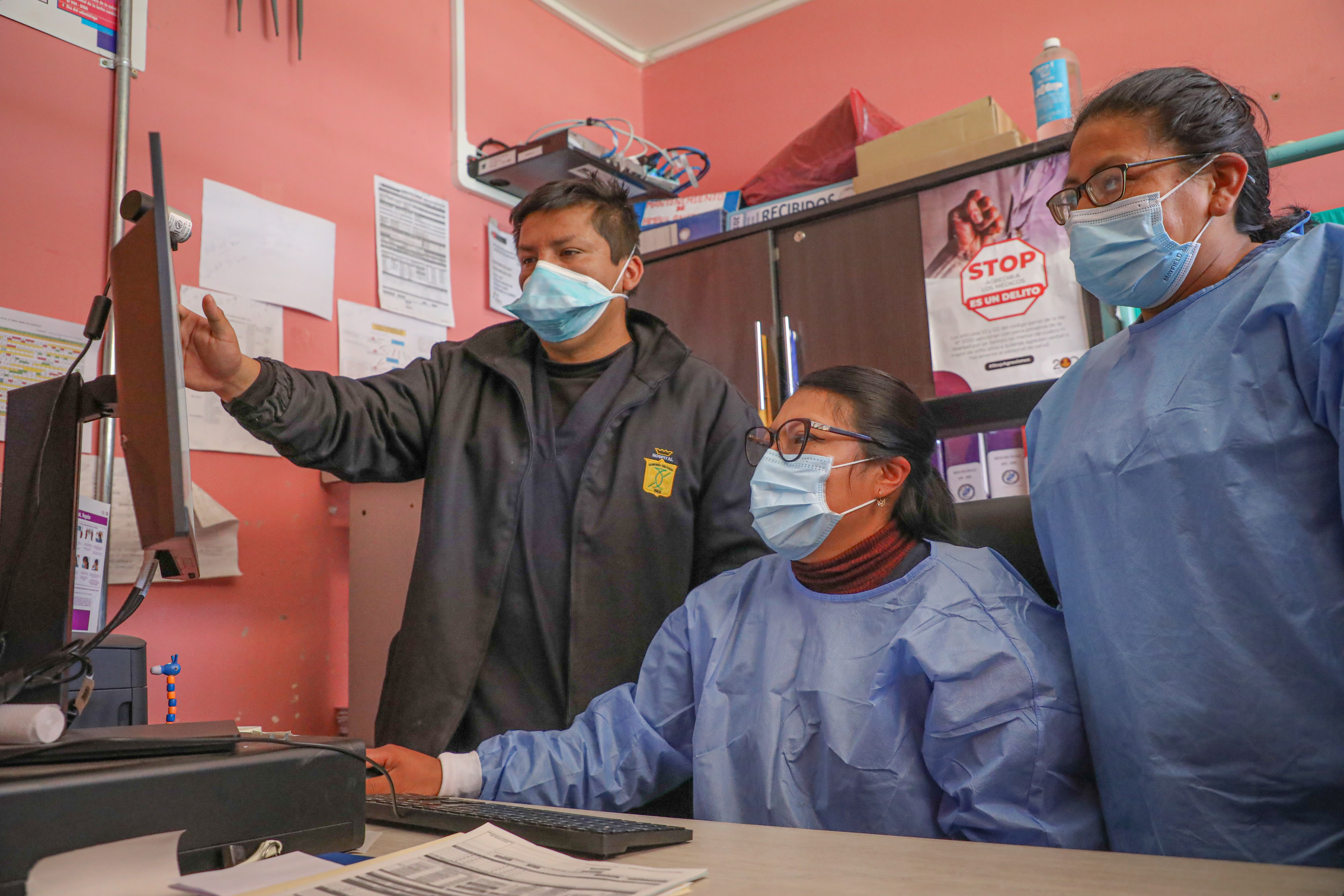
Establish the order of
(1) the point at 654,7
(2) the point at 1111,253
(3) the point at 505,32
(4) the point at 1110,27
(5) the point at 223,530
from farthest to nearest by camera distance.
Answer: (1) the point at 654,7 → (3) the point at 505,32 → (4) the point at 1110,27 → (5) the point at 223,530 → (2) the point at 1111,253

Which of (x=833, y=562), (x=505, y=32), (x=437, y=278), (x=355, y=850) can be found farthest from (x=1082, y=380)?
(x=505, y=32)

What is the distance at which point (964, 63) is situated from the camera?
286 cm

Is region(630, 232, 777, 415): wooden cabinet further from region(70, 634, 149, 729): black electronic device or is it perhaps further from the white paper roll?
the white paper roll

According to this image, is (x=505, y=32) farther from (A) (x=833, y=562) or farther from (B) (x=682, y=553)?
(A) (x=833, y=562)

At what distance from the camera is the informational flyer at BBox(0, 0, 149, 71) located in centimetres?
186

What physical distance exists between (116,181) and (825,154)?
5.38 ft

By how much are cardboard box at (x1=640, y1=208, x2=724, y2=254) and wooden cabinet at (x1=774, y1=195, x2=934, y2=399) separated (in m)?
0.24

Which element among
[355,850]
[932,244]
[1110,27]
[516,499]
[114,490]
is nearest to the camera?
[355,850]

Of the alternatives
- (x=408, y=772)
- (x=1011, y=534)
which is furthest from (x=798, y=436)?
(x=408, y=772)

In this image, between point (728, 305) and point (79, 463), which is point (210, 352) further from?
point (728, 305)

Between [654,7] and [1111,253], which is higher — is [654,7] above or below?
above

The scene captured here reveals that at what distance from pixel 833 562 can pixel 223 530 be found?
4.44 feet

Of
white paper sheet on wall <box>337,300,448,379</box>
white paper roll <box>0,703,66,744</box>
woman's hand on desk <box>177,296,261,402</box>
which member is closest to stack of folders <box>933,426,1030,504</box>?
white paper sheet on wall <box>337,300,448,379</box>

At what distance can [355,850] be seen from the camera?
0.75 metres
